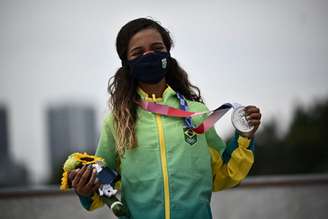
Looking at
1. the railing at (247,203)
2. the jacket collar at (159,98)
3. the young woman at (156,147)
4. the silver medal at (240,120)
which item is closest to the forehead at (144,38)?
the young woman at (156,147)

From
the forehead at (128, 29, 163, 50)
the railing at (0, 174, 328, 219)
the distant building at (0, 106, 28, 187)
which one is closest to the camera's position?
the forehead at (128, 29, 163, 50)

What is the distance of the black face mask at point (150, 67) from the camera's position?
3137 mm

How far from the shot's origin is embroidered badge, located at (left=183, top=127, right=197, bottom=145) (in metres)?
3.09

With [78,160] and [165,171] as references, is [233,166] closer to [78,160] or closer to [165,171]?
[165,171]

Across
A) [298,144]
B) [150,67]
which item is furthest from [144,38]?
[298,144]

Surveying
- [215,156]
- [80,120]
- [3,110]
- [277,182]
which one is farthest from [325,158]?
[215,156]

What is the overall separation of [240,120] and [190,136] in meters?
0.20

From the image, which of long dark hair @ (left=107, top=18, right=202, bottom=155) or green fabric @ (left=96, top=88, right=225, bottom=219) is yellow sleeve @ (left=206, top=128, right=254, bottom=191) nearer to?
green fabric @ (left=96, top=88, right=225, bottom=219)

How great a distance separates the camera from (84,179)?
2.96 m

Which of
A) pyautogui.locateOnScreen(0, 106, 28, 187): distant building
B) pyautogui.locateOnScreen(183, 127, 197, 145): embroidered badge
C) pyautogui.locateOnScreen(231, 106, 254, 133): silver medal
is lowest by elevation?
pyautogui.locateOnScreen(0, 106, 28, 187): distant building

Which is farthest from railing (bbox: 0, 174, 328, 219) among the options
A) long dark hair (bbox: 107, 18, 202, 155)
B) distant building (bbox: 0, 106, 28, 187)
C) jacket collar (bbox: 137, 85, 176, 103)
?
distant building (bbox: 0, 106, 28, 187)

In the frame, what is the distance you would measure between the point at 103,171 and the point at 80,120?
126 ft

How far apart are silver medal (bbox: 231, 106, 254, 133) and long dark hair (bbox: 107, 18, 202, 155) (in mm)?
346

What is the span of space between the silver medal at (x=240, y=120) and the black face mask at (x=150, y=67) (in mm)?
346
